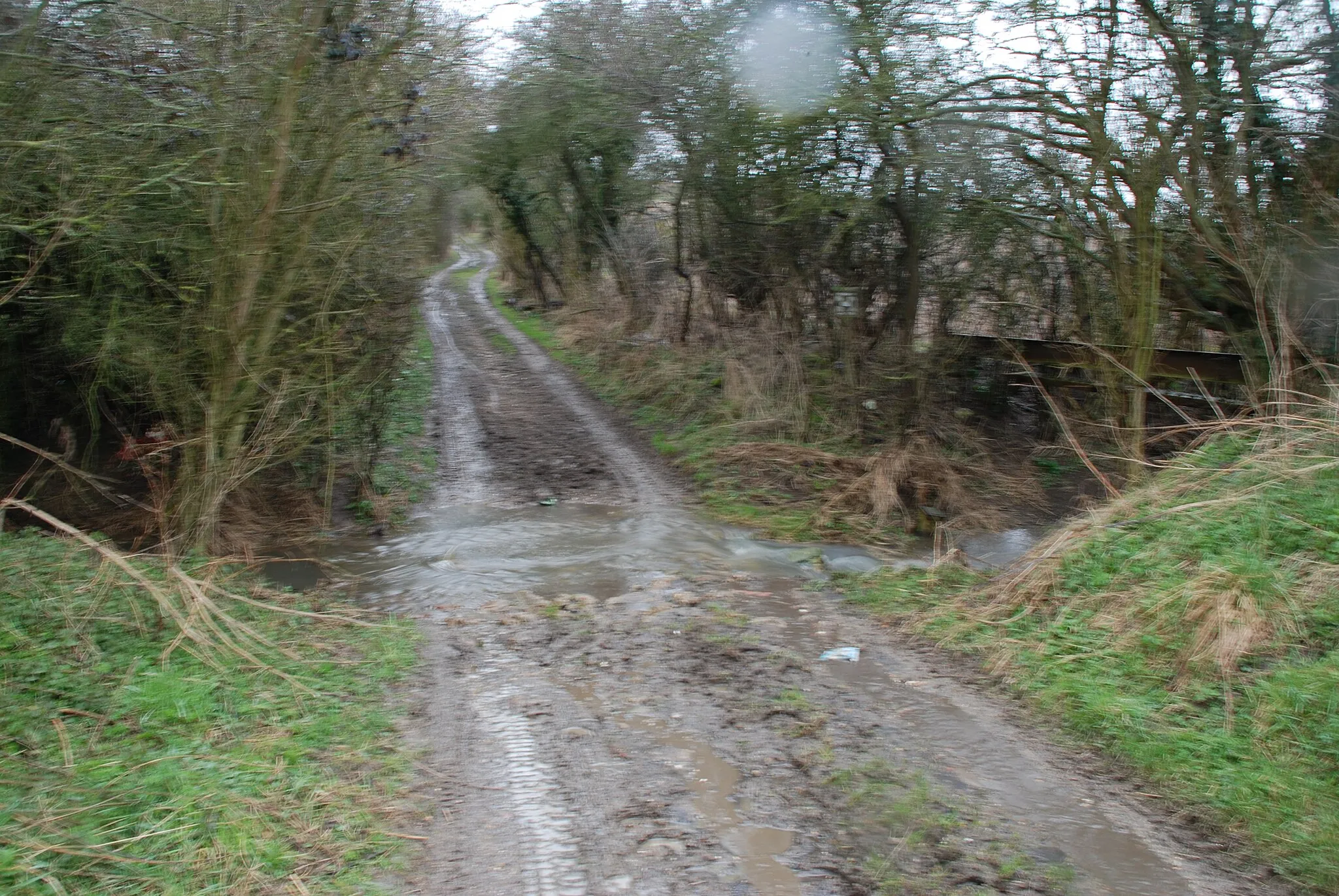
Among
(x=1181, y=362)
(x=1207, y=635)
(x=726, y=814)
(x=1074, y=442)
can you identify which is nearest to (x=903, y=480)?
(x=1074, y=442)

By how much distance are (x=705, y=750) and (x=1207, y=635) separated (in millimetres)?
3047

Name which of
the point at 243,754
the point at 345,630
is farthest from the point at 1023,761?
the point at 345,630

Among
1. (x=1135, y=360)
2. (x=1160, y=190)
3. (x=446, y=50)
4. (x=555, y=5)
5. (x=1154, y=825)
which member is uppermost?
(x=555, y=5)

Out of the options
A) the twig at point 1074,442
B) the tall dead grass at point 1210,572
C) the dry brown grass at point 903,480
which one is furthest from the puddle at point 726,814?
the dry brown grass at point 903,480

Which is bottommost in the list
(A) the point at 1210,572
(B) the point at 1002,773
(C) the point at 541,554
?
(B) the point at 1002,773

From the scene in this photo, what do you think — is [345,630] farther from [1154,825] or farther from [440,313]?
[440,313]

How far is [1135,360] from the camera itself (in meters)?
8.80

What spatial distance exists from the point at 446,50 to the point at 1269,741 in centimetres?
755

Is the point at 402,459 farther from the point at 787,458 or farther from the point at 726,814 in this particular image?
the point at 726,814

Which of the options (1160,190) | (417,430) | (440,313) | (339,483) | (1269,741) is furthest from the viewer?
(440,313)

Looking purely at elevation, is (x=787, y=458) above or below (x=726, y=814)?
above

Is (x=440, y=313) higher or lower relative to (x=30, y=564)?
higher

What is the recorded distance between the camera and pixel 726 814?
4156 millimetres

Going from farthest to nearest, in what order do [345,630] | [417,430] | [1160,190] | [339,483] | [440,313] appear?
[440,313] < [417,430] < [339,483] < [1160,190] < [345,630]
